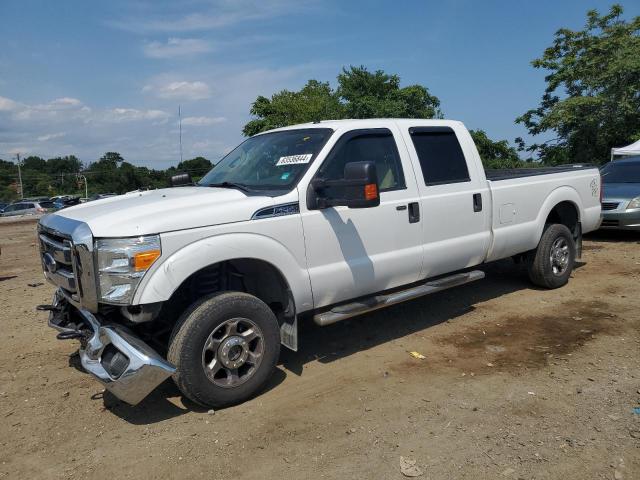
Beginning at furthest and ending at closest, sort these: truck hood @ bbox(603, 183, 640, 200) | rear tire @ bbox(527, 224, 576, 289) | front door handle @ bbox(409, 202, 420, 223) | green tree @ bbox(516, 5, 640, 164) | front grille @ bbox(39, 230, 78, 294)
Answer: green tree @ bbox(516, 5, 640, 164) < truck hood @ bbox(603, 183, 640, 200) < rear tire @ bbox(527, 224, 576, 289) < front door handle @ bbox(409, 202, 420, 223) < front grille @ bbox(39, 230, 78, 294)

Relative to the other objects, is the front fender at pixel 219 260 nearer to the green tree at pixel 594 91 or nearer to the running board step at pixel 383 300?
the running board step at pixel 383 300

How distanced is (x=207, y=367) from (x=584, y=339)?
344 cm

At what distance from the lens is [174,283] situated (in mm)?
3473

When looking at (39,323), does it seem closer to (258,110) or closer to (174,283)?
(174,283)

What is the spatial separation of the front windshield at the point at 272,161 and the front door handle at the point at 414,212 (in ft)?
3.18

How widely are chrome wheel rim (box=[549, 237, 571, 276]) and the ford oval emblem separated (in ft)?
17.4

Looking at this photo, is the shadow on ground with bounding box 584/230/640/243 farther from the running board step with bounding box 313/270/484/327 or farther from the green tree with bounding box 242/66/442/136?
the green tree with bounding box 242/66/442/136

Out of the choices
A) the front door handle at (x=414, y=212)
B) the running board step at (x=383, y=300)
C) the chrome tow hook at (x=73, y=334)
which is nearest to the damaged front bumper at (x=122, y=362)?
Answer: the chrome tow hook at (x=73, y=334)

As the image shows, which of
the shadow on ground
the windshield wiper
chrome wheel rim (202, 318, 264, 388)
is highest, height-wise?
the windshield wiper

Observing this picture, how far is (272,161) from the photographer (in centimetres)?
457

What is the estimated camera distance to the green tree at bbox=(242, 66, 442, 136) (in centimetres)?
2847

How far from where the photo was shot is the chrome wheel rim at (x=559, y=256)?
6453 mm

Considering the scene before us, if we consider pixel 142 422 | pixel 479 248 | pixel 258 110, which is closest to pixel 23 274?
pixel 142 422

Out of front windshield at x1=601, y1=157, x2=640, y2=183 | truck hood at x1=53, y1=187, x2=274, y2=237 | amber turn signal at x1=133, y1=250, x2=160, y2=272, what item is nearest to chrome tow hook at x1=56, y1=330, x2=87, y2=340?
truck hood at x1=53, y1=187, x2=274, y2=237
